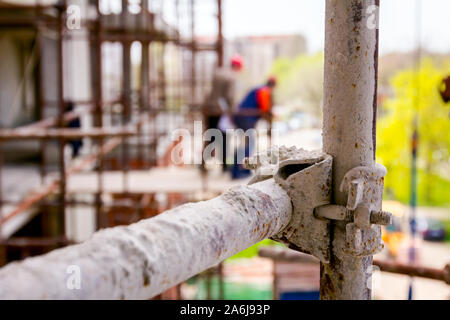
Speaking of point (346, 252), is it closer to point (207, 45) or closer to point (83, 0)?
point (207, 45)

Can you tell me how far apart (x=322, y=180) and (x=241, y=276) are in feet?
45.6

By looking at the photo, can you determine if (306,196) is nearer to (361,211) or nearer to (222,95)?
(361,211)

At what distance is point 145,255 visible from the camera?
1.14m

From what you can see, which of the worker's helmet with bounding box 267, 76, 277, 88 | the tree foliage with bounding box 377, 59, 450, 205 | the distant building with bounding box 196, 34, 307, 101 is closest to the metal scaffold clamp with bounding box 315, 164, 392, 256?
the worker's helmet with bounding box 267, 76, 277, 88

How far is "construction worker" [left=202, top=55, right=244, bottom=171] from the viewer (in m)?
8.98

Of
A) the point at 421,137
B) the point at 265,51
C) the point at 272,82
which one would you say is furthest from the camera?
the point at 265,51

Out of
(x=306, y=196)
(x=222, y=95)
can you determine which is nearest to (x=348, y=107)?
(x=306, y=196)

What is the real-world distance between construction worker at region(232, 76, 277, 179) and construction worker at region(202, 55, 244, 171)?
0.76 ft

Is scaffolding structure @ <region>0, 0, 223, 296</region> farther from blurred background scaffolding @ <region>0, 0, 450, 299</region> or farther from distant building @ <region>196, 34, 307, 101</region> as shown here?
distant building @ <region>196, 34, 307, 101</region>

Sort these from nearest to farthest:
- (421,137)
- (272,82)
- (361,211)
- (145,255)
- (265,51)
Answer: (145,255) < (361,211) < (272,82) < (421,137) < (265,51)

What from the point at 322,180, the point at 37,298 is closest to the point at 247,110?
the point at 322,180

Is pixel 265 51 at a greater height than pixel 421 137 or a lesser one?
greater

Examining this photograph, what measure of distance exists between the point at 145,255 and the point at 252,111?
25.2ft
